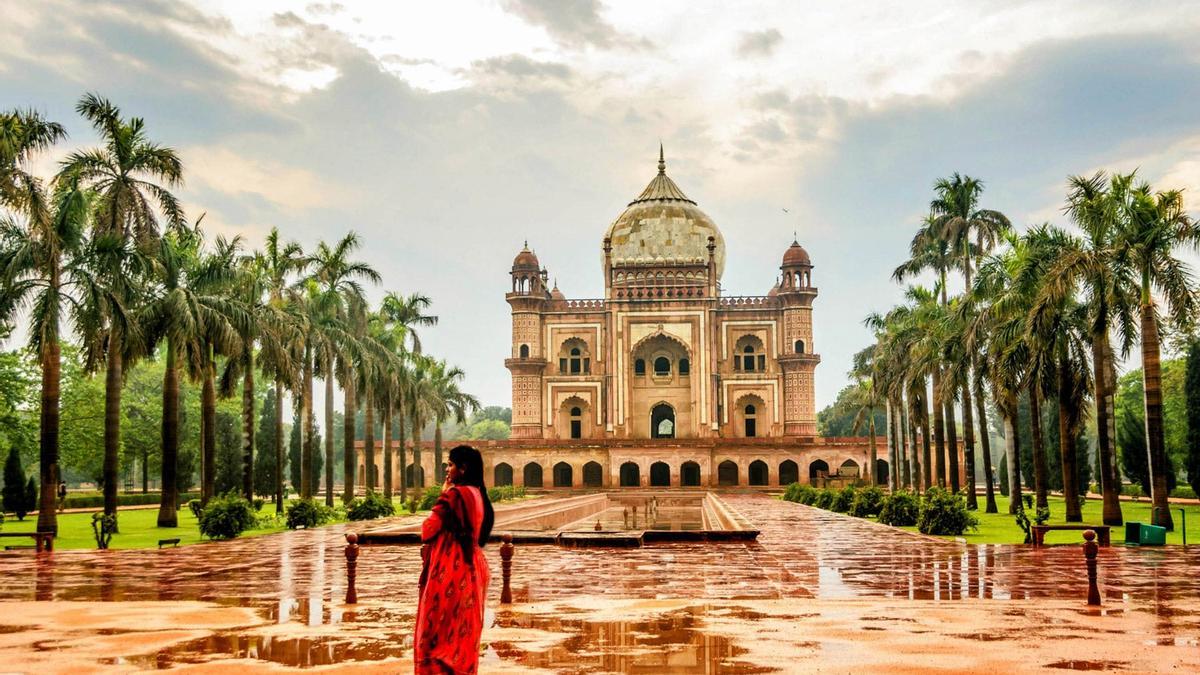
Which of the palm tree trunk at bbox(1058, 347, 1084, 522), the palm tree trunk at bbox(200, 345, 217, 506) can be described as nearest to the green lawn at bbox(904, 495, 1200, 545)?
the palm tree trunk at bbox(1058, 347, 1084, 522)

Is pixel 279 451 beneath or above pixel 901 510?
above

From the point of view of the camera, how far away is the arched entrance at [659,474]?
176ft

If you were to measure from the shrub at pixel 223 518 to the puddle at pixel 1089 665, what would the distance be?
16714mm

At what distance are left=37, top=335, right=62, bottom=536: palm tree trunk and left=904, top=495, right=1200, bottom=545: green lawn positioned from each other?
1732 centimetres

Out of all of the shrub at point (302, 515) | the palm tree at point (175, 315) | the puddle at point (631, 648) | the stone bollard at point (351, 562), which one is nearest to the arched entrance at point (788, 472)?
the shrub at point (302, 515)

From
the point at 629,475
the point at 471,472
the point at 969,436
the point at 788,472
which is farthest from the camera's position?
the point at 788,472

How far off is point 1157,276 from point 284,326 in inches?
770

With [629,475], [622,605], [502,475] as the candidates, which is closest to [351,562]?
[622,605]

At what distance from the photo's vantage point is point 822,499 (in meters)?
33.4

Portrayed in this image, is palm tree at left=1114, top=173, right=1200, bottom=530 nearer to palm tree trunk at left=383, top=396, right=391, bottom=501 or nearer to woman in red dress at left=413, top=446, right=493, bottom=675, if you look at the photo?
woman in red dress at left=413, top=446, right=493, bottom=675

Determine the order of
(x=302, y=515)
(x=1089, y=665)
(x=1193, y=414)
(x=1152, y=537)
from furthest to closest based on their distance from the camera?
1. (x=1193, y=414)
2. (x=302, y=515)
3. (x=1152, y=537)
4. (x=1089, y=665)

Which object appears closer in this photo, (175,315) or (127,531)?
(175,315)

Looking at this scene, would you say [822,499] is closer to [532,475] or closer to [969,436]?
[969,436]

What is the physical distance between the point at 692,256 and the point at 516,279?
33.4ft
